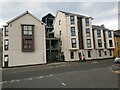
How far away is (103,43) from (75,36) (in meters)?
9.45

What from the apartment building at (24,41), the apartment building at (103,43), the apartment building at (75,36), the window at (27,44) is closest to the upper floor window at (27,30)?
the apartment building at (24,41)

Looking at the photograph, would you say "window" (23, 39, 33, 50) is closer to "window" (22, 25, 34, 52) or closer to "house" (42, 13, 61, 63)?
"window" (22, 25, 34, 52)

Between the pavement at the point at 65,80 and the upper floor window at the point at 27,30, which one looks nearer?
the pavement at the point at 65,80

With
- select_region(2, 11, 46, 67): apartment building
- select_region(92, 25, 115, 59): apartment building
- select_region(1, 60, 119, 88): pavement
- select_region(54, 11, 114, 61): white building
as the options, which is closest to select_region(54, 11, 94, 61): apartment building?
select_region(54, 11, 114, 61): white building

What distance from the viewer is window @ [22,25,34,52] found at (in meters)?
34.0

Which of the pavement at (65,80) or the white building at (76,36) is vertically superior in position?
the white building at (76,36)

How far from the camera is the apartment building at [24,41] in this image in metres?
33.2

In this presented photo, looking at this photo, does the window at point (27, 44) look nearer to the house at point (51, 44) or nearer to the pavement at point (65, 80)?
the house at point (51, 44)

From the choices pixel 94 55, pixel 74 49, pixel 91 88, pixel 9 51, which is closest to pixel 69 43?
pixel 74 49

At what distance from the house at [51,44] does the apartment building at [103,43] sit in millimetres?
10249

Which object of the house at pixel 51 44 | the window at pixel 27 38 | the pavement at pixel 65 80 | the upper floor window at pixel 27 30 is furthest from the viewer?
the house at pixel 51 44

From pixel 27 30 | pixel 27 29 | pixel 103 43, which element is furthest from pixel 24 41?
pixel 103 43

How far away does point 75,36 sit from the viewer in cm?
4041

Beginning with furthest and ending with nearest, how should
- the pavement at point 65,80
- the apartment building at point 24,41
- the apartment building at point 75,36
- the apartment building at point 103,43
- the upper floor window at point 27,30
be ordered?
the apartment building at point 103,43, the apartment building at point 75,36, the upper floor window at point 27,30, the apartment building at point 24,41, the pavement at point 65,80
